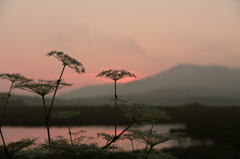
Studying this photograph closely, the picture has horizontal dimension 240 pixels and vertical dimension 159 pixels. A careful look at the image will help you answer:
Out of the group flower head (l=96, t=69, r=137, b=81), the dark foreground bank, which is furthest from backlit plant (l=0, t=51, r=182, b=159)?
the dark foreground bank

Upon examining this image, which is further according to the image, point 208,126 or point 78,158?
point 208,126

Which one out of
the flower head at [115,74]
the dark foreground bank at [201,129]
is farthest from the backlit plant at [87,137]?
the dark foreground bank at [201,129]

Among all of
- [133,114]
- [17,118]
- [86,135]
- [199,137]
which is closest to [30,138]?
[86,135]

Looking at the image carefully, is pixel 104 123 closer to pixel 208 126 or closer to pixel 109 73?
pixel 208 126

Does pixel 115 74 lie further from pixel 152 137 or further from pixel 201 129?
pixel 201 129

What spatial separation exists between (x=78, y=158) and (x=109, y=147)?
717mm

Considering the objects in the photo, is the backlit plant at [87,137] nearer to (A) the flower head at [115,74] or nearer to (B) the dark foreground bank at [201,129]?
(A) the flower head at [115,74]

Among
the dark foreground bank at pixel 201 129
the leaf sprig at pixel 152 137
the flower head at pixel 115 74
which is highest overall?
the flower head at pixel 115 74

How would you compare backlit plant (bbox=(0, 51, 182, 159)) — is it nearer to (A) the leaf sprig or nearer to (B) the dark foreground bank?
(A) the leaf sprig

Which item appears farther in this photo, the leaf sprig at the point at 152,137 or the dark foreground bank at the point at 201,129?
the dark foreground bank at the point at 201,129

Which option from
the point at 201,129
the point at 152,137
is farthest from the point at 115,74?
the point at 201,129

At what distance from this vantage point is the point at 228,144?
32.0m

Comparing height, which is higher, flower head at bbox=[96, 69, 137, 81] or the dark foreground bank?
flower head at bbox=[96, 69, 137, 81]

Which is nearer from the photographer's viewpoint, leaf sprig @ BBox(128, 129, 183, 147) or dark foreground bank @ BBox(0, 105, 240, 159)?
leaf sprig @ BBox(128, 129, 183, 147)
